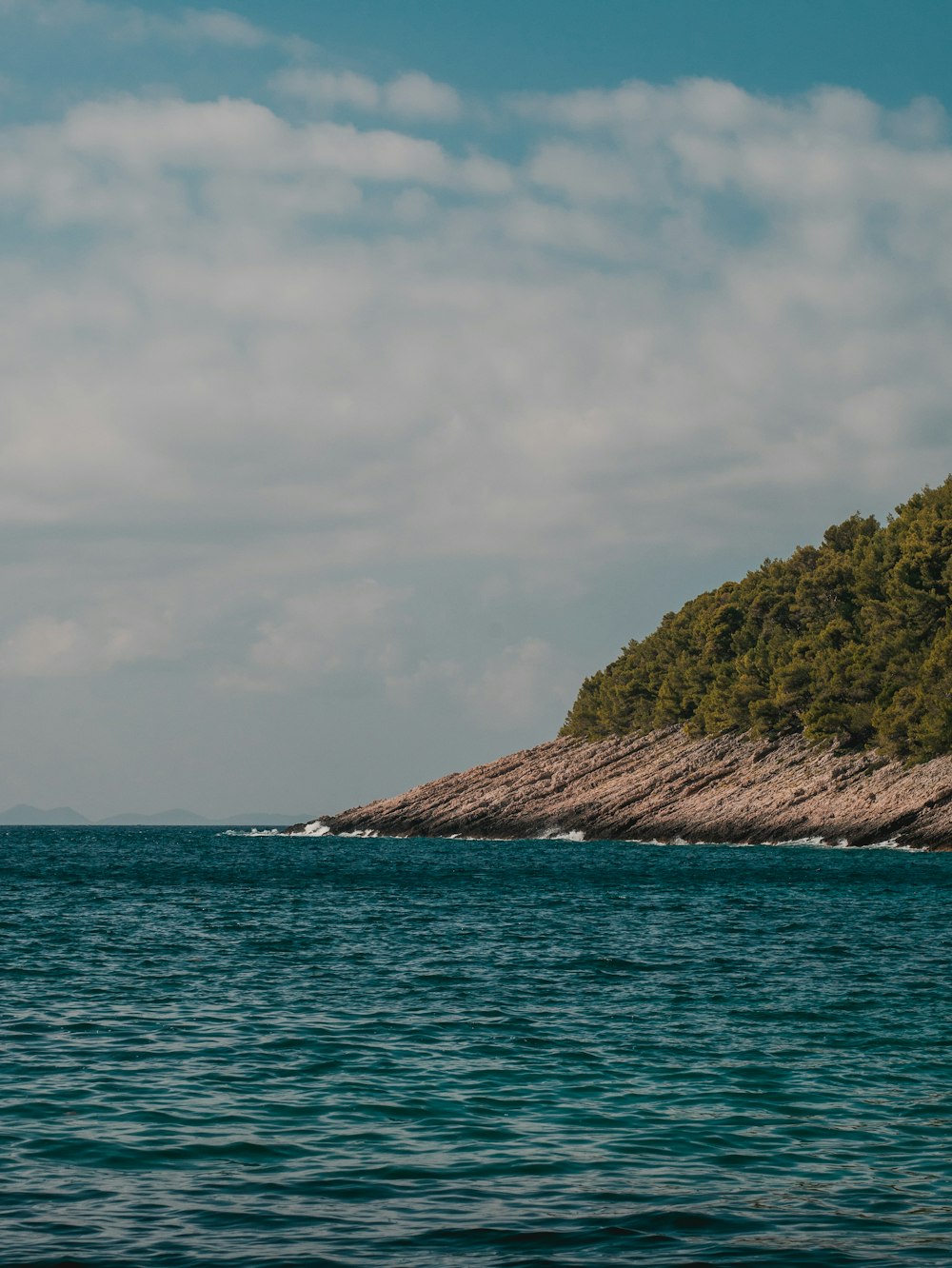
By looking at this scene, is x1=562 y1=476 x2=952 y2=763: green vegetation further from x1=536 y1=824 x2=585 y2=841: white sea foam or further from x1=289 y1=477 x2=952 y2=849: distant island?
x1=536 y1=824 x2=585 y2=841: white sea foam

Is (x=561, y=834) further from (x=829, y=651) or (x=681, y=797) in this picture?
(x=829, y=651)

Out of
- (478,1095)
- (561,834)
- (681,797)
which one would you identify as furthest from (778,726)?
(478,1095)

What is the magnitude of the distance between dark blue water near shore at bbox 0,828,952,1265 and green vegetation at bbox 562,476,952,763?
63.0 meters

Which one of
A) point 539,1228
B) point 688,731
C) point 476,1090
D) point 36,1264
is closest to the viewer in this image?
point 36,1264

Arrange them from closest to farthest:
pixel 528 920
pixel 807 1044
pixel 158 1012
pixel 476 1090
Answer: pixel 476 1090 → pixel 807 1044 → pixel 158 1012 → pixel 528 920

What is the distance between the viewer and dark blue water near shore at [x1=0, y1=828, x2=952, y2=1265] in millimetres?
12750

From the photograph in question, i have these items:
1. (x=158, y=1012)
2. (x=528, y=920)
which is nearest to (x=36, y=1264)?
(x=158, y=1012)

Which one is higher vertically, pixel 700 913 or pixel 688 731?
pixel 688 731

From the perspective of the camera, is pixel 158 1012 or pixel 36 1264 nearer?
pixel 36 1264

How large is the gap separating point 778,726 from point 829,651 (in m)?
9.55

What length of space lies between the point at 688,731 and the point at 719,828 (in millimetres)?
29322

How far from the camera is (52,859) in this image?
4289 inches

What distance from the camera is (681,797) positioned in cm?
12019

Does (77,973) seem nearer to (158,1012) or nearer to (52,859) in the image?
(158,1012)
